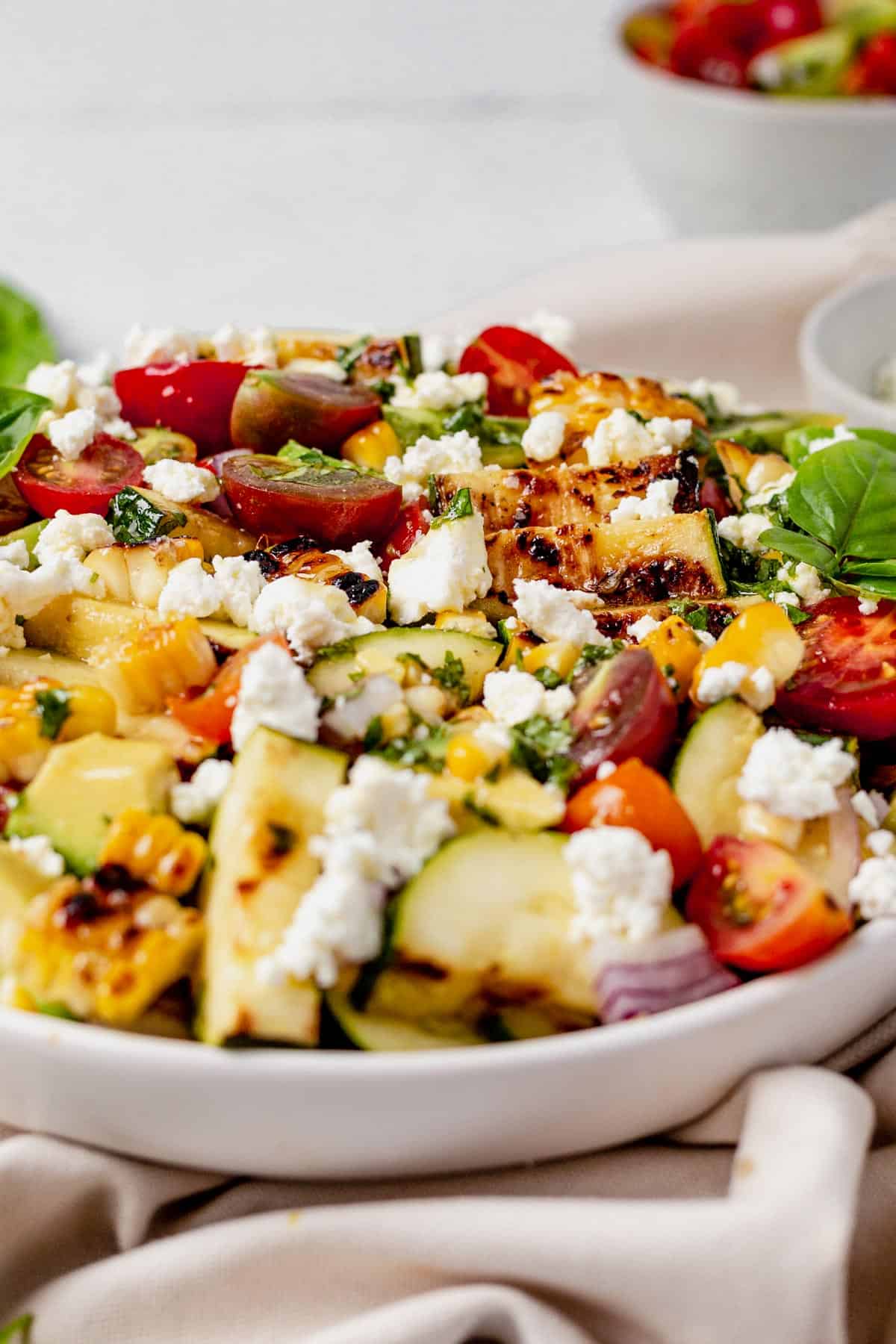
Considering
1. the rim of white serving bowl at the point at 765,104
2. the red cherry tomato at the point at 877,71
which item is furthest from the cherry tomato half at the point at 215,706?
the red cherry tomato at the point at 877,71

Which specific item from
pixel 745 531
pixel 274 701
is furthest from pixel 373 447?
pixel 274 701

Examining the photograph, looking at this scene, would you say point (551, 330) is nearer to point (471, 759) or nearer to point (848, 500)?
point (848, 500)

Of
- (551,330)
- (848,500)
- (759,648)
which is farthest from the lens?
(551,330)

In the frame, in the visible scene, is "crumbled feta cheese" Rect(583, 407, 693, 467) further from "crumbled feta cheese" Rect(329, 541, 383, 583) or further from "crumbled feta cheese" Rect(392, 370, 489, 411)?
"crumbled feta cheese" Rect(329, 541, 383, 583)

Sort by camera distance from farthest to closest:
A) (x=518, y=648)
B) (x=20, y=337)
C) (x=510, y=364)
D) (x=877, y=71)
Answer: (x=877, y=71), (x=20, y=337), (x=510, y=364), (x=518, y=648)

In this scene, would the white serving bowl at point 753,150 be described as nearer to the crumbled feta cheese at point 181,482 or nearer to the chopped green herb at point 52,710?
the crumbled feta cheese at point 181,482

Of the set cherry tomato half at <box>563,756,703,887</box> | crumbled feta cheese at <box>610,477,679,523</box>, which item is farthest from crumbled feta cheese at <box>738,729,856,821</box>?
crumbled feta cheese at <box>610,477,679,523</box>
